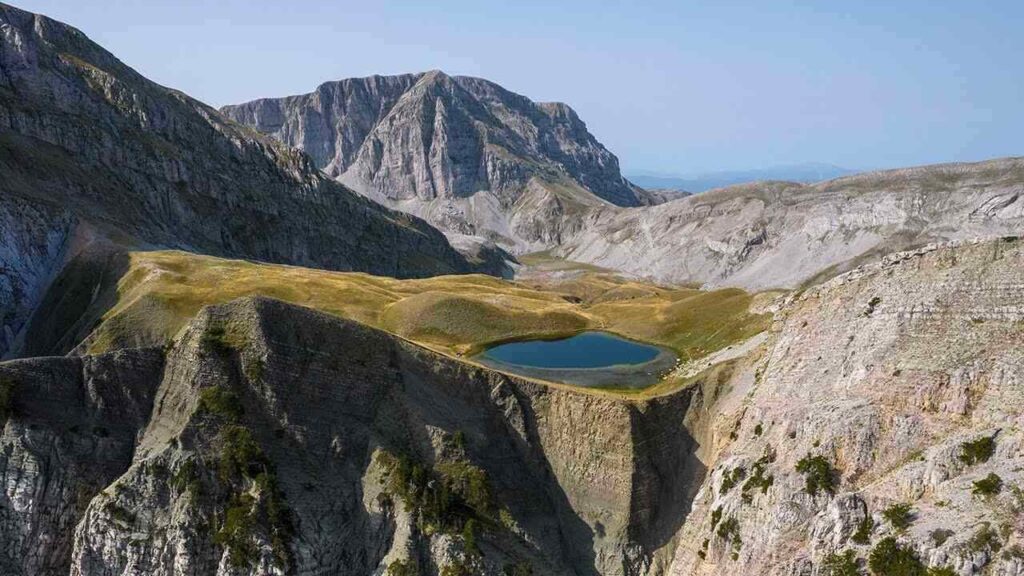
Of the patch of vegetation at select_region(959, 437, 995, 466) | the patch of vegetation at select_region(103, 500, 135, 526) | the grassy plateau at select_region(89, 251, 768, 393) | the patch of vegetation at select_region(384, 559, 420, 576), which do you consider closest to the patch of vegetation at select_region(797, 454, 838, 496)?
the patch of vegetation at select_region(959, 437, 995, 466)

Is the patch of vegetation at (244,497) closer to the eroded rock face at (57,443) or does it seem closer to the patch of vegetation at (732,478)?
Result: the eroded rock face at (57,443)

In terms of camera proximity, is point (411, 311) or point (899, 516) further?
point (411, 311)

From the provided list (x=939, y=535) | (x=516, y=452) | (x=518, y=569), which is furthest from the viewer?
(x=516, y=452)

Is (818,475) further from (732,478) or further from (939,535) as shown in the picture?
(939,535)

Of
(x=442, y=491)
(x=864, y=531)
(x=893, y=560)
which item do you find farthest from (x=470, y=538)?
(x=893, y=560)

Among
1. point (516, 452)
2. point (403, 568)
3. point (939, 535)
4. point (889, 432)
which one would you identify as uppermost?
point (889, 432)

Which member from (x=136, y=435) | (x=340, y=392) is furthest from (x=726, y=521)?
(x=136, y=435)

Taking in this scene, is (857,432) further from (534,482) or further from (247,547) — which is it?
(247,547)
